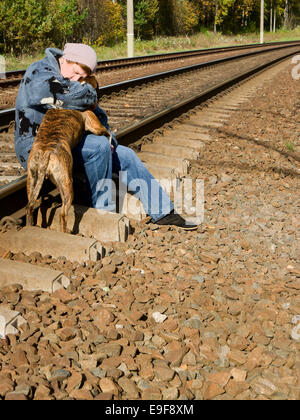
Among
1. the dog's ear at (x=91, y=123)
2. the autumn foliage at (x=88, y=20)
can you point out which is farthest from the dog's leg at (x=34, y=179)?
the autumn foliage at (x=88, y=20)

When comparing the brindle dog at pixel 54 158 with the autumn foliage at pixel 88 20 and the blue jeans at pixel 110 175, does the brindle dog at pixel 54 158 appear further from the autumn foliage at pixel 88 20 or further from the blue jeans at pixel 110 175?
the autumn foliage at pixel 88 20

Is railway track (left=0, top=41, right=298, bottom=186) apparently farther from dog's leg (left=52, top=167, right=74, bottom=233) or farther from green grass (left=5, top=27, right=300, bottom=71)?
green grass (left=5, top=27, right=300, bottom=71)

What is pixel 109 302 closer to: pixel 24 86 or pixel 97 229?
pixel 97 229

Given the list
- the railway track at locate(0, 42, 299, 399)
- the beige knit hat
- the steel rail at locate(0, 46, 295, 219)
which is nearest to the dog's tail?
the railway track at locate(0, 42, 299, 399)

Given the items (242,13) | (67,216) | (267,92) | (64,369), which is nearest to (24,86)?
(67,216)

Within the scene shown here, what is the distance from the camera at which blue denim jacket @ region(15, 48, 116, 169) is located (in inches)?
145

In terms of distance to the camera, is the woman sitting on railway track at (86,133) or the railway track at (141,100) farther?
the railway track at (141,100)

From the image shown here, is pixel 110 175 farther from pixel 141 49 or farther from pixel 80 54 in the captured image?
pixel 141 49

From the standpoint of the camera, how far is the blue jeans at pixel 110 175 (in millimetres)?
3932

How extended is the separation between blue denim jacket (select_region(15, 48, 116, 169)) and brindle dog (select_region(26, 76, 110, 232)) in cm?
14

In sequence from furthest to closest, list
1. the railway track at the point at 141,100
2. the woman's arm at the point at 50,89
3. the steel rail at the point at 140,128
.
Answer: the railway track at the point at 141,100 → the steel rail at the point at 140,128 → the woman's arm at the point at 50,89

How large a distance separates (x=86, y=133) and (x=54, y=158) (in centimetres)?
88

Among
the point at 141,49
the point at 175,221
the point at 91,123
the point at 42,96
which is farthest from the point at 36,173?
the point at 141,49
